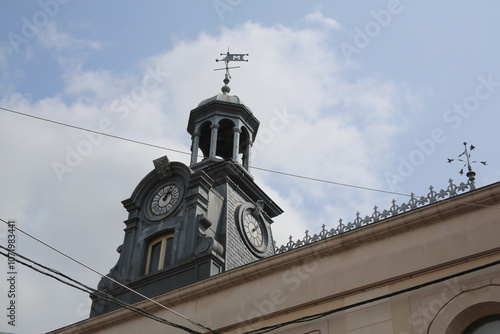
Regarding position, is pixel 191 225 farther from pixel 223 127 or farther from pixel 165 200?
pixel 223 127

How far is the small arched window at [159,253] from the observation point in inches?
965

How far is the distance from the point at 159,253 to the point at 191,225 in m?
1.57

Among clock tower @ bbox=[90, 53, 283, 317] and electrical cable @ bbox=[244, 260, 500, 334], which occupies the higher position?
clock tower @ bbox=[90, 53, 283, 317]

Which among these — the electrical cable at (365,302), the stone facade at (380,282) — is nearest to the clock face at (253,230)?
the stone facade at (380,282)

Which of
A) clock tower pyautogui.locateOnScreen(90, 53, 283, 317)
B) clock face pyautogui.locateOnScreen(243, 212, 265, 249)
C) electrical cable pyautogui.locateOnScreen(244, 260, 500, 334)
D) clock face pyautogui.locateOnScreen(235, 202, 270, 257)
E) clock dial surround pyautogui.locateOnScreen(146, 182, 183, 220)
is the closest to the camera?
electrical cable pyautogui.locateOnScreen(244, 260, 500, 334)

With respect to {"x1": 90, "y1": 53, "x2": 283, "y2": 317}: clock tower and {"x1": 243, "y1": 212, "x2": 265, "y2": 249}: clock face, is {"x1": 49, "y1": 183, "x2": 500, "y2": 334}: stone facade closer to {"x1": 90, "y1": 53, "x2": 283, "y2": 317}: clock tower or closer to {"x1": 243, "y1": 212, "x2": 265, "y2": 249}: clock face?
{"x1": 90, "y1": 53, "x2": 283, "y2": 317}: clock tower

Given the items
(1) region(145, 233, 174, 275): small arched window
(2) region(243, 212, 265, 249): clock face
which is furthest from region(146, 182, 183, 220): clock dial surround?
(2) region(243, 212, 265, 249): clock face

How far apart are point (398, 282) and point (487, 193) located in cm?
271

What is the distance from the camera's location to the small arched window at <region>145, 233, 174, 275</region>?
80.4 feet

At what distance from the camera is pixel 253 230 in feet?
87.9

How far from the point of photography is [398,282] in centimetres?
1658

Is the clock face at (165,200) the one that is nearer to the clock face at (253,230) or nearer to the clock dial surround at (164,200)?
the clock dial surround at (164,200)

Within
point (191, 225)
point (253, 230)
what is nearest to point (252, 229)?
point (253, 230)

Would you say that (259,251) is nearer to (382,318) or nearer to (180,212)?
(180,212)
